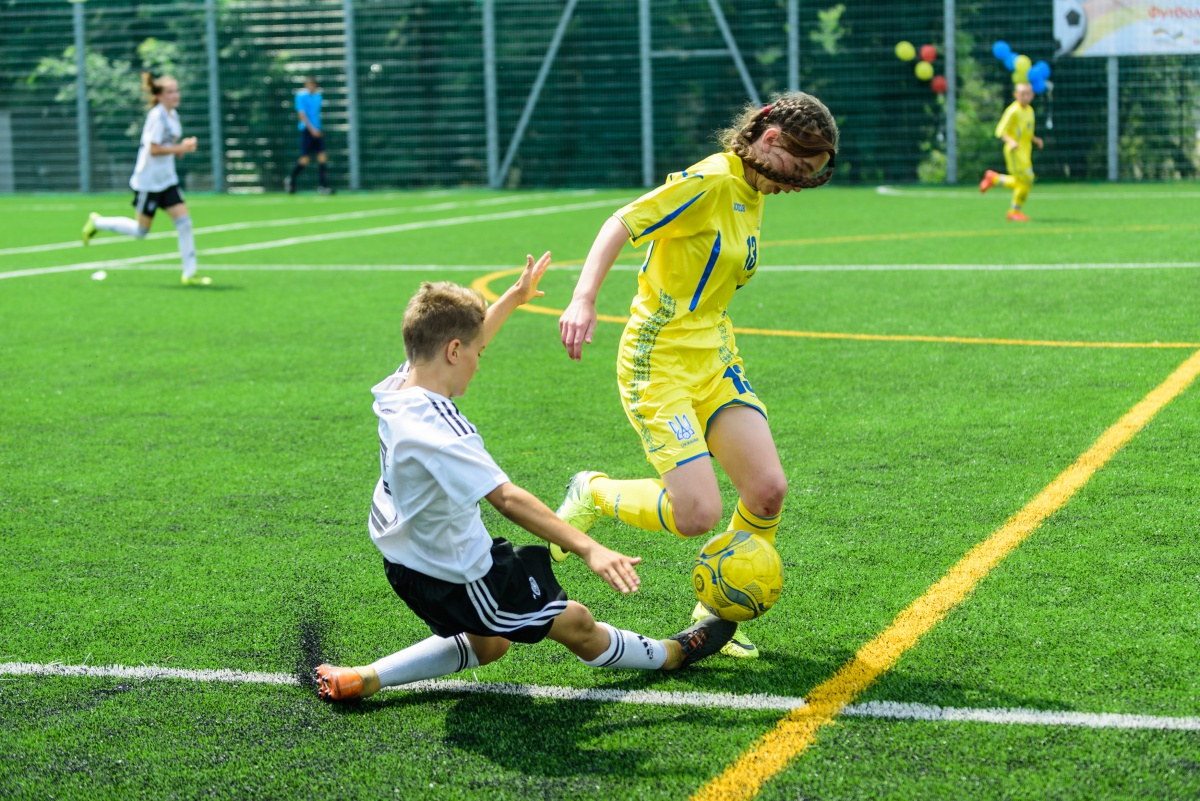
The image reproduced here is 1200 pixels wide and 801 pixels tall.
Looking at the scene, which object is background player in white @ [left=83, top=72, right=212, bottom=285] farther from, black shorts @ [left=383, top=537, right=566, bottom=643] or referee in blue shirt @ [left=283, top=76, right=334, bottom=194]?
referee in blue shirt @ [left=283, top=76, right=334, bottom=194]

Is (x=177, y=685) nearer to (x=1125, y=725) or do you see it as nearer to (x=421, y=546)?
(x=421, y=546)

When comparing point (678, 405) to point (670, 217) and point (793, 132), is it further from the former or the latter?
point (793, 132)

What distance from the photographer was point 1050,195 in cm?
2381

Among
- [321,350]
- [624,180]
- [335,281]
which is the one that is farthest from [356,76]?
[321,350]

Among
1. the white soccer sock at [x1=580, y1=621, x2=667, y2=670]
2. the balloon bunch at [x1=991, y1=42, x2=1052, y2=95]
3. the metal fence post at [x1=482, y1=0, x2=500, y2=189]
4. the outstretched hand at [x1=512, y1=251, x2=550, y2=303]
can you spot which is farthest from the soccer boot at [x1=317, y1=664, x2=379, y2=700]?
the metal fence post at [x1=482, y1=0, x2=500, y2=189]

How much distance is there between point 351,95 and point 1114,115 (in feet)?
52.6

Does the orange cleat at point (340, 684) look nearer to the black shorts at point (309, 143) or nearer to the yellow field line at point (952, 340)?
the yellow field line at point (952, 340)

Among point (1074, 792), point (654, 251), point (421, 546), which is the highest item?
point (654, 251)

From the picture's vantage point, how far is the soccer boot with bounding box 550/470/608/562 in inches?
198

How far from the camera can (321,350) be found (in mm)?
10086

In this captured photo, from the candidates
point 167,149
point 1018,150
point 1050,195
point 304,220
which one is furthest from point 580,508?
point 1050,195

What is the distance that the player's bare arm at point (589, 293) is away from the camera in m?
4.23

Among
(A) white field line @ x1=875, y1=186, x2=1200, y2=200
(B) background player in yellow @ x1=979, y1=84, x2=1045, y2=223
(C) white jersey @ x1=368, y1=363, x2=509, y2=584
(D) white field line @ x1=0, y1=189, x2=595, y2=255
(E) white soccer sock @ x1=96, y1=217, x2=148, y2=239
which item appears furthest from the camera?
(A) white field line @ x1=875, y1=186, x2=1200, y2=200

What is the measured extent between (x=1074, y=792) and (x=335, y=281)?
11910 mm
